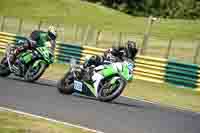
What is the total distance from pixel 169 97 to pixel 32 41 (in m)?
4.44

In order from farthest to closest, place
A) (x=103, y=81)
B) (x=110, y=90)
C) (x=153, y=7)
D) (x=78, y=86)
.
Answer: (x=153, y=7)
(x=78, y=86)
(x=103, y=81)
(x=110, y=90)

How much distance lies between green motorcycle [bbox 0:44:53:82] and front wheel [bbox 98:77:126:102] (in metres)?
2.48

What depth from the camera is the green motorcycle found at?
1622 centimetres

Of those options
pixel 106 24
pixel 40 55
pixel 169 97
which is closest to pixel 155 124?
pixel 40 55

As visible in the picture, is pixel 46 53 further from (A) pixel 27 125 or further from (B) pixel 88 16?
(B) pixel 88 16

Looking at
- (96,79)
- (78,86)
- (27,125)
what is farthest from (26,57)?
(27,125)

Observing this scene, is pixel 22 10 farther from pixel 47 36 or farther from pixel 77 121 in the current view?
pixel 77 121

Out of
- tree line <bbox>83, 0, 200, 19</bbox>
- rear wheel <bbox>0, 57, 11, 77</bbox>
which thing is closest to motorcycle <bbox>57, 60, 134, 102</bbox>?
rear wheel <bbox>0, 57, 11, 77</bbox>

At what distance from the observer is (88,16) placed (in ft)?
253

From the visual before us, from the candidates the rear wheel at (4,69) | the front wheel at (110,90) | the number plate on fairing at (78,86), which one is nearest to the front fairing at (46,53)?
the rear wheel at (4,69)

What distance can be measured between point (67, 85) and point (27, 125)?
4.78 meters

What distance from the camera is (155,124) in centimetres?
1169

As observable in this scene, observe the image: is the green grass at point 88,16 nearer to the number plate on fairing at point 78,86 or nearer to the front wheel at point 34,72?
the front wheel at point 34,72

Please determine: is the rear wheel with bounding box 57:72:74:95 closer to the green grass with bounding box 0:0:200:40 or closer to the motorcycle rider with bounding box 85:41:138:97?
the motorcycle rider with bounding box 85:41:138:97
